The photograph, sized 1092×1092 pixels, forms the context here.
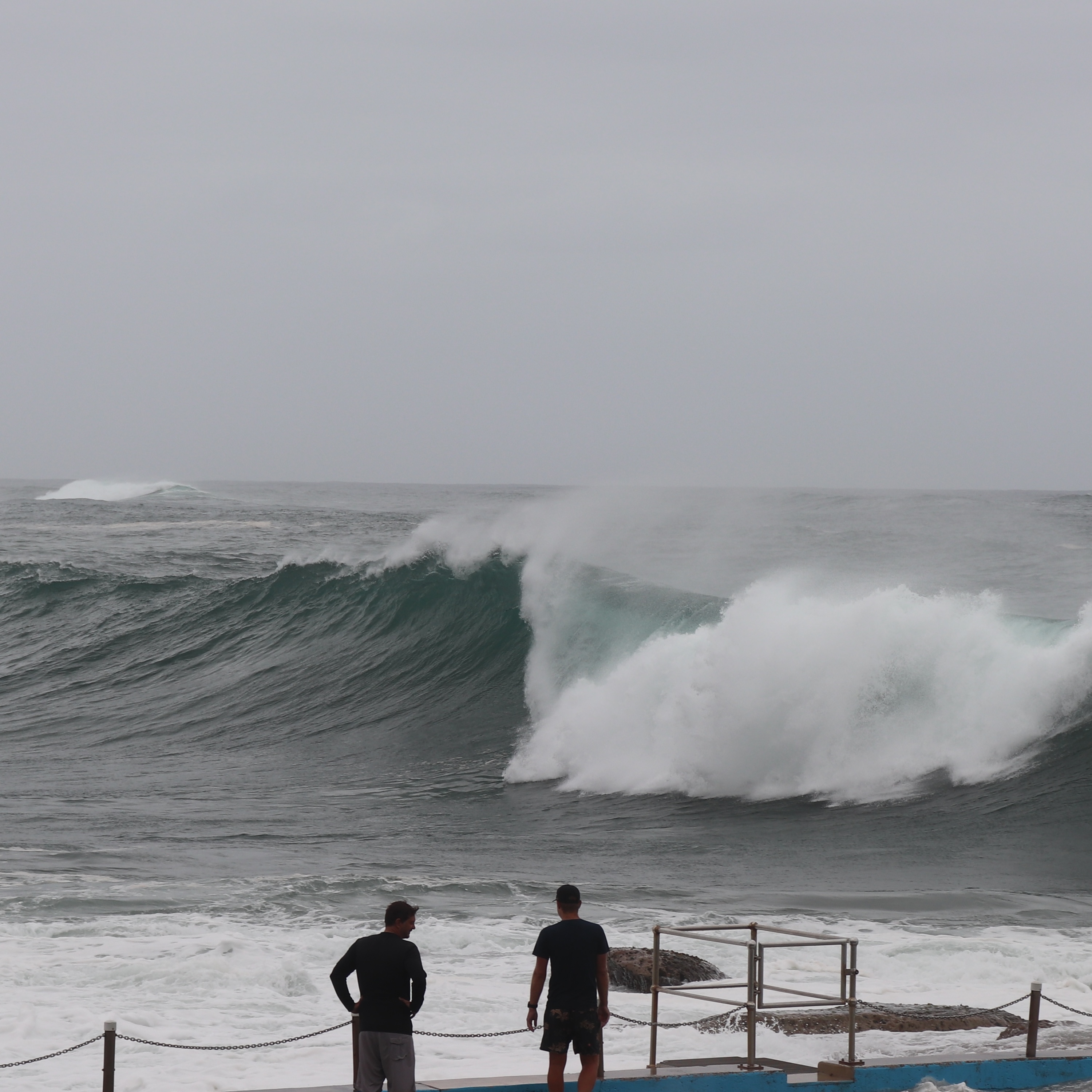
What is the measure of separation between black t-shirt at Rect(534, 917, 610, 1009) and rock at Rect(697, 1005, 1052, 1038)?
1.47m

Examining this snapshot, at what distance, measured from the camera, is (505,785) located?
42.7 ft

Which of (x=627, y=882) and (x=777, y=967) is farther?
(x=627, y=882)

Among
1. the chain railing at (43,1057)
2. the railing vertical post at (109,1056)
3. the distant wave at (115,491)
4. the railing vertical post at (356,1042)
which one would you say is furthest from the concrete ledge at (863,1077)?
the distant wave at (115,491)

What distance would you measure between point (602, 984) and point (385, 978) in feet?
2.60

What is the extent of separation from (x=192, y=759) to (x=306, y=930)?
24.2ft

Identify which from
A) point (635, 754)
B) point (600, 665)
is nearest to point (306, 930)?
point (635, 754)

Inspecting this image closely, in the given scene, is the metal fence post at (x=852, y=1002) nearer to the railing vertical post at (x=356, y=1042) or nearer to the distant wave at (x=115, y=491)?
the railing vertical post at (x=356, y=1042)

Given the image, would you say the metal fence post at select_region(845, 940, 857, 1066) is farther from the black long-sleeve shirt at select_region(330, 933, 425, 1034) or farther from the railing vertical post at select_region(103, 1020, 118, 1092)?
the railing vertical post at select_region(103, 1020, 118, 1092)

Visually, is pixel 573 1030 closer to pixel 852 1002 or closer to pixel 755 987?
pixel 755 987

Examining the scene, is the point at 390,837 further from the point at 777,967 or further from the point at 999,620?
the point at 999,620

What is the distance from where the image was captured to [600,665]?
16156 mm

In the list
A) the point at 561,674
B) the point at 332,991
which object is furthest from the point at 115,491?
the point at 332,991

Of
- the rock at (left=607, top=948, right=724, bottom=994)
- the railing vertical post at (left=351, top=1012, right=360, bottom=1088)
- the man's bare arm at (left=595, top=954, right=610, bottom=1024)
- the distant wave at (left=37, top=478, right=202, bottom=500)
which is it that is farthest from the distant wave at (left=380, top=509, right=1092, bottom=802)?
the distant wave at (left=37, top=478, right=202, bottom=500)

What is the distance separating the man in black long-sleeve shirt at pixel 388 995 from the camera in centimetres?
436
